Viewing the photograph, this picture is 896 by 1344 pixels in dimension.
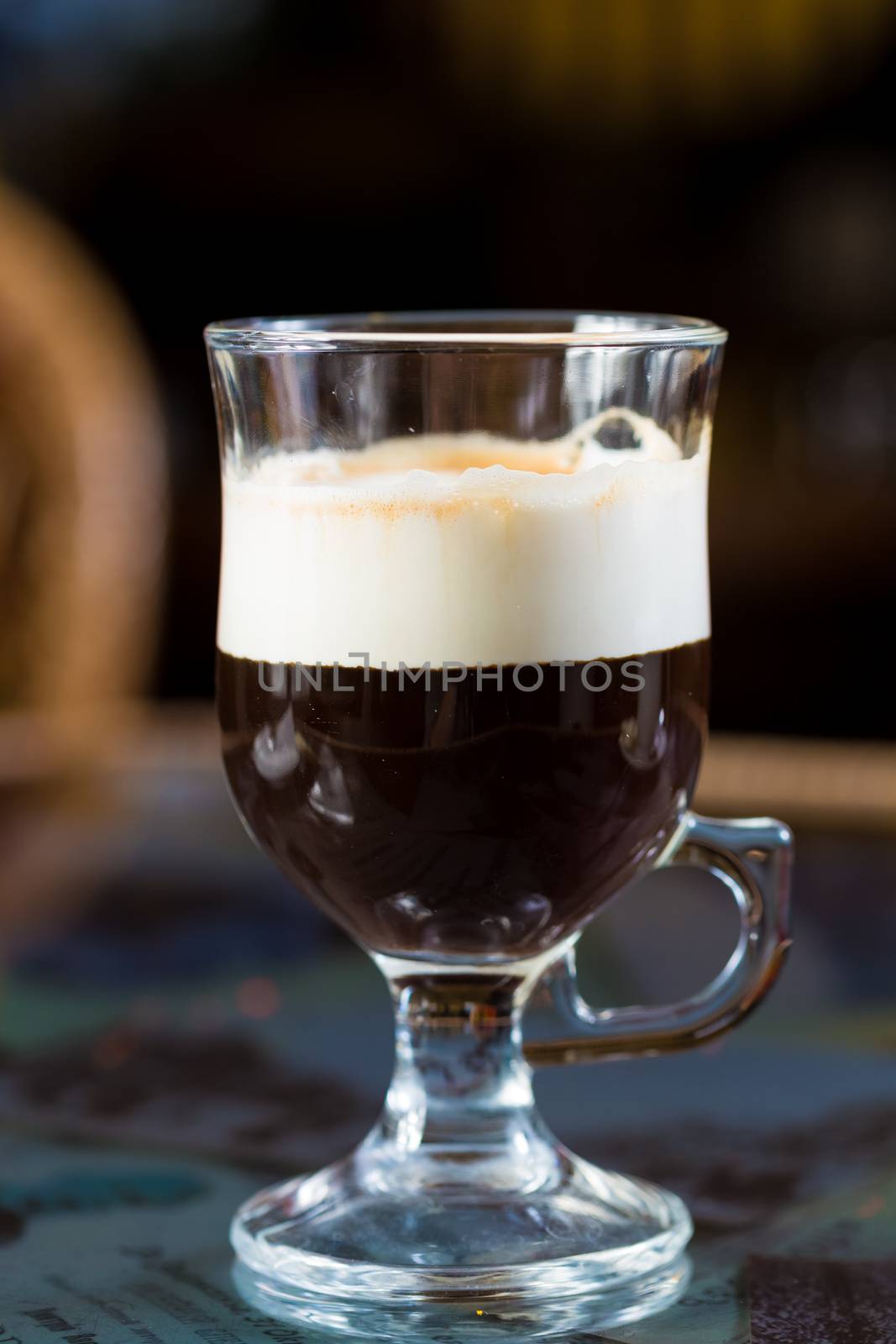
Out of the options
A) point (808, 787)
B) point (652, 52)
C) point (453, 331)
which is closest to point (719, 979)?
point (453, 331)

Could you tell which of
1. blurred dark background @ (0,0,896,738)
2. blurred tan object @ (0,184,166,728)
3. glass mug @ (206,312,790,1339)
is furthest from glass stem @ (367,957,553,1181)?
blurred dark background @ (0,0,896,738)

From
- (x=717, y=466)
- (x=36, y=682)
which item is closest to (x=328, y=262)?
(x=717, y=466)

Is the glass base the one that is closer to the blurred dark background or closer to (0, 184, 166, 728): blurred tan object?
(0, 184, 166, 728): blurred tan object

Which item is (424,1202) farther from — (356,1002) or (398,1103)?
(356,1002)

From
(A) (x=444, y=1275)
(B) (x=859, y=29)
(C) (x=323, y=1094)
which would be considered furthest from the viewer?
(B) (x=859, y=29)

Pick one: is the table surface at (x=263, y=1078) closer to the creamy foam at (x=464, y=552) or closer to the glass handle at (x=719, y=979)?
the glass handle at (x=719, y=979)

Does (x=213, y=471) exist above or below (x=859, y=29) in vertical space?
below
